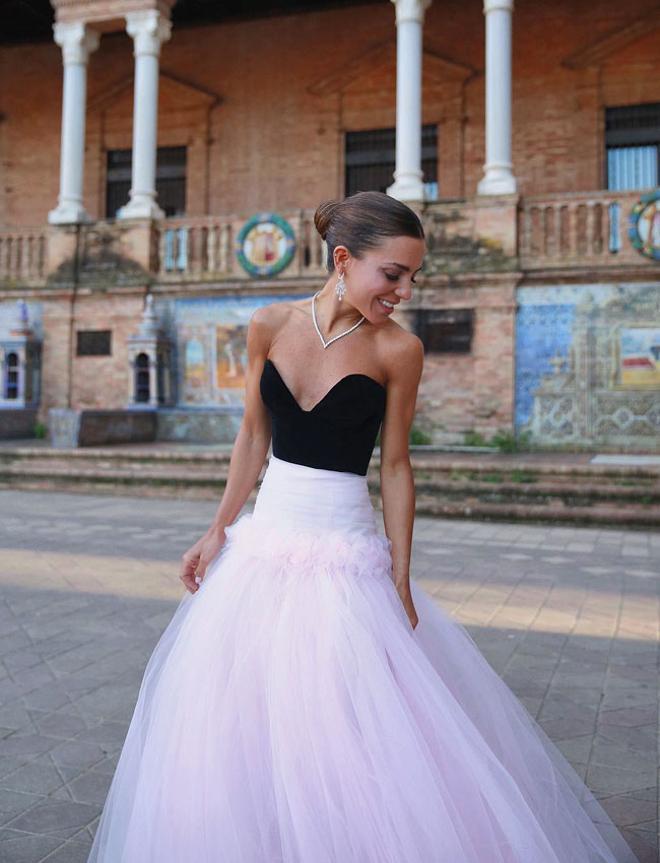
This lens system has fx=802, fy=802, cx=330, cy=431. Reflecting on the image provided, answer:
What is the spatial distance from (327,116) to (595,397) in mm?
8559

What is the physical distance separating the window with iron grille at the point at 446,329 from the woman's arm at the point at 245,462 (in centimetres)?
1032

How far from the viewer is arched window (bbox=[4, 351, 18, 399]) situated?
14.3m

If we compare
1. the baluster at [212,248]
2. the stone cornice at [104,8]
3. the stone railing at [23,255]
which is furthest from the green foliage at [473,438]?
the stone cornice at [104,8]

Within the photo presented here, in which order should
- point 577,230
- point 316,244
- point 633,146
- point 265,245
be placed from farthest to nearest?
point 633,146, point 265,245, point 316,244, point 577,230

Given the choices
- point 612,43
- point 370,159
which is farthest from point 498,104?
point 370,159

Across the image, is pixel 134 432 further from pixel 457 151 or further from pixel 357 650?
pixel 357 650

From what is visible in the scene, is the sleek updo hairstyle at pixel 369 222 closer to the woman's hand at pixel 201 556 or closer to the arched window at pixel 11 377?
the woman's hand at pixel 201 556

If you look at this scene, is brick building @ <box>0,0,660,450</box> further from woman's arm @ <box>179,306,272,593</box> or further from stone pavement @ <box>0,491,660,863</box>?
woman's arm @ <box>179,306,272,593</box>

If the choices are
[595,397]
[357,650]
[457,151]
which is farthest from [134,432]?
[357,650]

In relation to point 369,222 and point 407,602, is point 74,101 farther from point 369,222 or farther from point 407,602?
point 407,602

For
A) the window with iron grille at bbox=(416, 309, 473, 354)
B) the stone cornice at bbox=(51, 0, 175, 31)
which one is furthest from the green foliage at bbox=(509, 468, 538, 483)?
the stone cornice at bbox=(51, 0, 175, 31)

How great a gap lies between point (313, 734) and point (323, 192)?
1596cm

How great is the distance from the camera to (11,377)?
47.2 ft

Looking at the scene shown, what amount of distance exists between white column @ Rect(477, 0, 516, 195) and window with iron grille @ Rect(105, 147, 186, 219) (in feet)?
24.9
